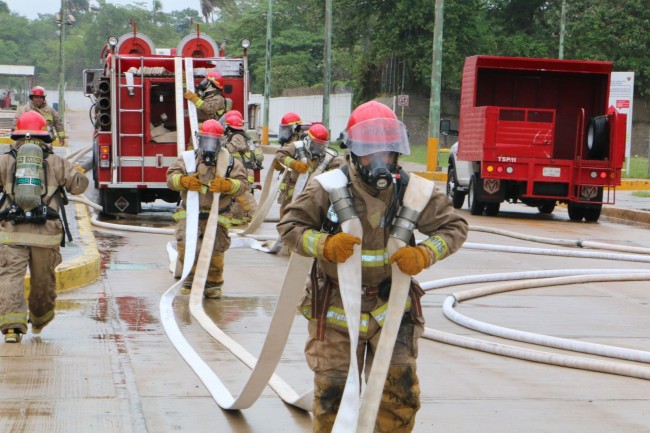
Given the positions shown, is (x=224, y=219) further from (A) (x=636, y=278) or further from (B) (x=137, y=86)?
(B) (x=137, y=86)

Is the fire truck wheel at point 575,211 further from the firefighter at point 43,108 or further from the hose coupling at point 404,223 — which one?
Answer: the hose coupling at point 404,223

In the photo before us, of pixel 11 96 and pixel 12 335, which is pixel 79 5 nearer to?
pixel 11 96

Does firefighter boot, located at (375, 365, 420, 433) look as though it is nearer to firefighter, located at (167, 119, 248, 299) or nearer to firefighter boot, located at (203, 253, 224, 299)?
firefighter, located at (167, 119, 248, 299)

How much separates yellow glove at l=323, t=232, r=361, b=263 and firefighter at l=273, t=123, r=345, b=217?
7.97 m

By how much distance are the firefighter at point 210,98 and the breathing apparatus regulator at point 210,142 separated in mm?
5927

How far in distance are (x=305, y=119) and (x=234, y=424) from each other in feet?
180

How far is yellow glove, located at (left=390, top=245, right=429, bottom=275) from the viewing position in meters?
4.57

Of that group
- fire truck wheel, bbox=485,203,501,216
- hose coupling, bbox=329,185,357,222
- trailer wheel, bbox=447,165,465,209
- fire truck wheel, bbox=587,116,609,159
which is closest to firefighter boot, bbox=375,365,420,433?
hose coupling, bbox=329,185,357,222

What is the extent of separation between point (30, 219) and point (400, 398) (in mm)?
3575

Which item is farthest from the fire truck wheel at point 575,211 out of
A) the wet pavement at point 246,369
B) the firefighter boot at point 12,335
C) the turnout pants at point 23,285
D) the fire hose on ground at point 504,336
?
the firefighter boot at point 12,335

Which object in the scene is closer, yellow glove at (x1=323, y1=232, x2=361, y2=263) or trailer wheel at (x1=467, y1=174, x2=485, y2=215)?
yellow glove at (x1=323, y1=232, x2=361, y2=263)

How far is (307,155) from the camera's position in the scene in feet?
42.8

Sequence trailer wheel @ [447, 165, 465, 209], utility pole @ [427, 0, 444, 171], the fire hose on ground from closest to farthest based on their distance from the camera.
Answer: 1. the fire hose on ground
2. trailer wheel @ [447, 165, 465, 209]
3. utility pole @ [427, 0, 444, 171]

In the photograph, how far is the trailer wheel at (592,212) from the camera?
18984mm
